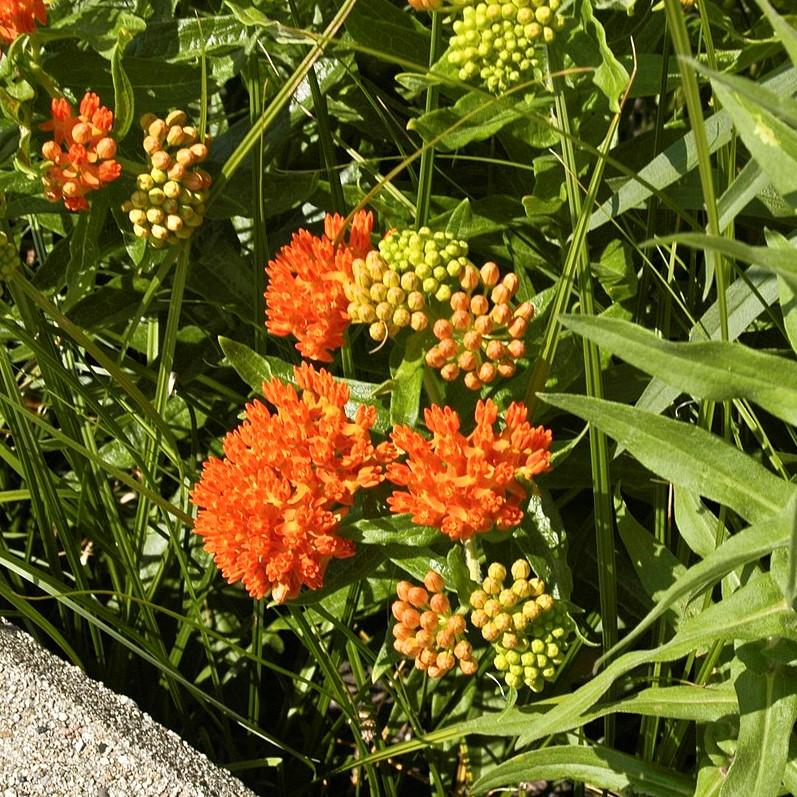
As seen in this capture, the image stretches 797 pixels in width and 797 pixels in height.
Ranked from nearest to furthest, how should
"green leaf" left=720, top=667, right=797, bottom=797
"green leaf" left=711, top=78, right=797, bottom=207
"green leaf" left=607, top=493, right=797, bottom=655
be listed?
1. "green leaf" left=607, top=493, right=797, bottom=655
2. "green leaf" left=711, top=78, right=797, bottom=207
3. "green leaf" left=720, top=667, right=797, bottom=797

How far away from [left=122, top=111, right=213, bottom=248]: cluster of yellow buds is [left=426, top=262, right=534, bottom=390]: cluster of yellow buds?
17.7 inches

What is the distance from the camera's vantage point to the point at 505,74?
158 cm

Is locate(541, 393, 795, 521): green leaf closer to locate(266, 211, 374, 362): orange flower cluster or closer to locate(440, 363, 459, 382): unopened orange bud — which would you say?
locate(440, 363, 459, 382): unopened orange bud

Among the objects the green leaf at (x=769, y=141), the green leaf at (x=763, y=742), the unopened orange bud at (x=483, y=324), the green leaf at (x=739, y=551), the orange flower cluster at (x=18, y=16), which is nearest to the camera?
the green leaf at (x=739, y=551)

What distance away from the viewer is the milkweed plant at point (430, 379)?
4.50 feet

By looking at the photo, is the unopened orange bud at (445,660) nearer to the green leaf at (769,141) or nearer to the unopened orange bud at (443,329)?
the unopened orange bud at (443,329)

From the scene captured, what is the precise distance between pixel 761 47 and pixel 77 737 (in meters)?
1.44

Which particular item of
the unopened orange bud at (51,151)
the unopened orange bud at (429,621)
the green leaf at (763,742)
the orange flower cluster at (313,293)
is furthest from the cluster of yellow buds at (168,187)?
the green leaf at (763,742)

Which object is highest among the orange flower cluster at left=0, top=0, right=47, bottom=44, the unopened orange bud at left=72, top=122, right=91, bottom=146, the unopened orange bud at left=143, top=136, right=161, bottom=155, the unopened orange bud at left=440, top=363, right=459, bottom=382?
the orange flower cluster at left=0, top=0, right=47, bottom=44

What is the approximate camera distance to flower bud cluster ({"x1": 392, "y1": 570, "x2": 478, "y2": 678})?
1496 mm

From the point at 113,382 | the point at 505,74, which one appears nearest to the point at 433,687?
the point at 113,382

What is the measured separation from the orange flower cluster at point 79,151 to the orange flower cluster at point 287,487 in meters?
0.44

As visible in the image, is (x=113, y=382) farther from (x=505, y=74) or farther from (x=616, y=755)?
(x=616, y=755)

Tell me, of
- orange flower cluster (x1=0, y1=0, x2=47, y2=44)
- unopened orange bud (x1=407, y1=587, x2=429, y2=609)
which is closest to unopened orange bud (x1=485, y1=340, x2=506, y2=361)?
unopened orange bud (x1=407, y1=587, x2=429, y2=609)
